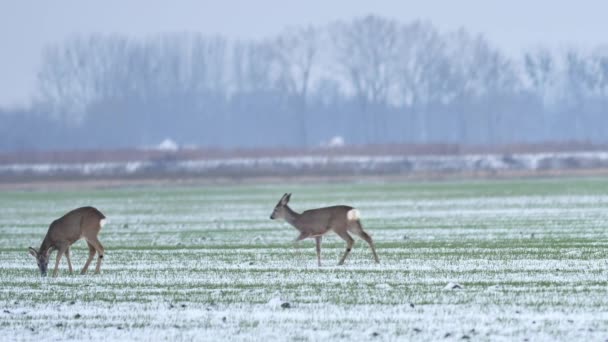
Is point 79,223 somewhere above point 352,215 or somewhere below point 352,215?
above

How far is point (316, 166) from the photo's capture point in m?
85.7

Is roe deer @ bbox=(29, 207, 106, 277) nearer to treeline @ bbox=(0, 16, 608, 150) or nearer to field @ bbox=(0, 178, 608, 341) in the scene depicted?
field @ bbox=(0, 178, 608, 341)

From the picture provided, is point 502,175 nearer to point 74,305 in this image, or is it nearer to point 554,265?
point 554,265

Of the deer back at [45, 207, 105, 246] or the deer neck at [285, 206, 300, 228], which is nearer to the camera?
the deer back at [45, 207, 105, 246]

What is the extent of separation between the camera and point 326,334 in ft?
43.6

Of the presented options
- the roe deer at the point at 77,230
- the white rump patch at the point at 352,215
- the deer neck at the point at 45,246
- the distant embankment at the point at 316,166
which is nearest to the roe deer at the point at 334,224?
the white rump patch at the point at 352,215

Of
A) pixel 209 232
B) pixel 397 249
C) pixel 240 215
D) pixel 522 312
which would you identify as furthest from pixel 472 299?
pixel 240 215

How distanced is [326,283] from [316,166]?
223 ft

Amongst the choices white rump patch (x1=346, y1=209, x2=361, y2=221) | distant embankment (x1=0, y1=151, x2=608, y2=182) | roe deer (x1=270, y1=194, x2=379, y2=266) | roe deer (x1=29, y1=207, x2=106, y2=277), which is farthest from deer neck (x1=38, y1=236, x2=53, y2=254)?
distant embankment (x1=0, y1=151, x2=608, y2=182)

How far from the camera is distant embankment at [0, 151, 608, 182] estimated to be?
80.8 meters

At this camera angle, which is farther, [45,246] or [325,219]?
[325,219]

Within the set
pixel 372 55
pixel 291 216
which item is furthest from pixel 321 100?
pixel 291 216

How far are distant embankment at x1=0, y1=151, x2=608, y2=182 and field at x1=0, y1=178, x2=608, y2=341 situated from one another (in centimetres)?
4361

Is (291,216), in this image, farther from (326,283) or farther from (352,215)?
(326,283)
